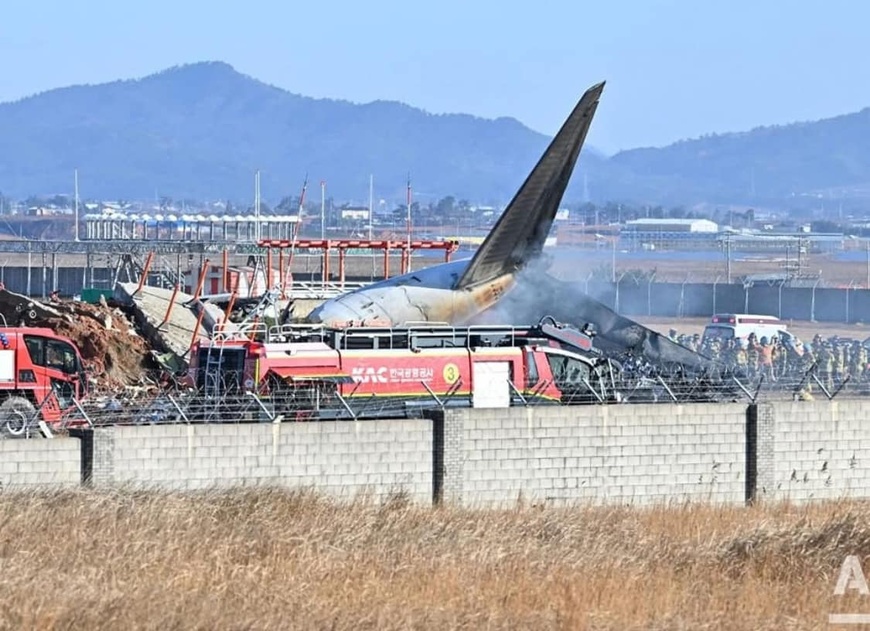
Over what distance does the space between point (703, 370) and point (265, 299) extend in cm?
1271

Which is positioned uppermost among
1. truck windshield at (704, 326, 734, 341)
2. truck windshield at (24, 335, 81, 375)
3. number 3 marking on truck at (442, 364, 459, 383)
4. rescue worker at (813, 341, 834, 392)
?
truck windshield at (24, 335, 81, 375)

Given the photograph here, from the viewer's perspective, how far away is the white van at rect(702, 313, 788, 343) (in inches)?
2648

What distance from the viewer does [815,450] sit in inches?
1534

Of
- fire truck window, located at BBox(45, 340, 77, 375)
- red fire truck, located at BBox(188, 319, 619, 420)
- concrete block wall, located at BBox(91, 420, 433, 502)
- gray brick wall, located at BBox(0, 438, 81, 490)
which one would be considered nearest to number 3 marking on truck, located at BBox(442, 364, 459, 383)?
red fire truck, located at BBox(188, 319, 619, 420)

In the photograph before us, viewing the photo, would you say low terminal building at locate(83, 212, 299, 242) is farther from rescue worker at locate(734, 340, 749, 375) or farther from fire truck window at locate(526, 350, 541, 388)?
fire truck window at locate(526, 350, 541, 388)

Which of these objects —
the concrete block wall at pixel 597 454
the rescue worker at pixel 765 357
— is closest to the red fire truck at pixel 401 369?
the concrete block wall at pixel 597 454

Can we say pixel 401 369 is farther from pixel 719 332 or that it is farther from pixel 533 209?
pixel 719 332

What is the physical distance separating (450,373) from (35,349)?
8782 mm

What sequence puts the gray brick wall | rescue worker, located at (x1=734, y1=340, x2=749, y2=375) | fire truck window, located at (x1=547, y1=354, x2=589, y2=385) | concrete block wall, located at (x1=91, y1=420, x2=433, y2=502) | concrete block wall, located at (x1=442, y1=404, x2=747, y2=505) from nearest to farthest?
1. the gray brick wall
2. concrete block wall, located at (x1=91, y1=420, x2=433, y2=502)
3. concrete block wall, located at (x1=442, y1=404, x2=747, y2=505)
4. fire truck window, located at (x1=547, y1=354, x2=589, y2=385)
5. rescue worker, located at (x1=734, y1=340, x2=749, y2=375)

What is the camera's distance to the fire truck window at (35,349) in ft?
128

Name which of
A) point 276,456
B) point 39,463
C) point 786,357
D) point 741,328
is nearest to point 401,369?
point 276,456

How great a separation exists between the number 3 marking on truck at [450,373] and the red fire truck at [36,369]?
7.79 metres

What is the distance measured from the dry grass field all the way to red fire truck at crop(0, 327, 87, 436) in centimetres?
860

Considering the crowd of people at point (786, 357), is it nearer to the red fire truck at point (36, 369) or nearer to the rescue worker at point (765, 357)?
the rescue worker at point (765, 357)
